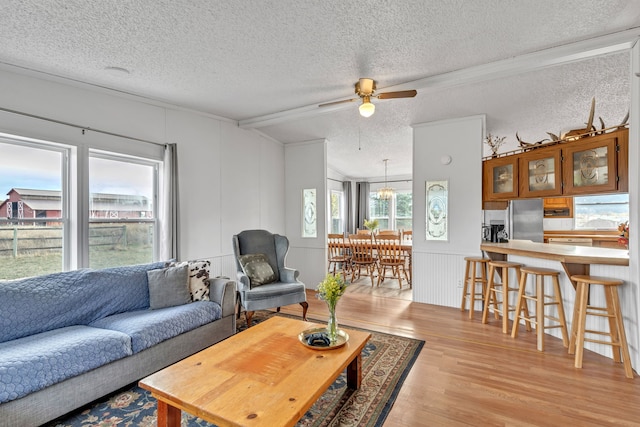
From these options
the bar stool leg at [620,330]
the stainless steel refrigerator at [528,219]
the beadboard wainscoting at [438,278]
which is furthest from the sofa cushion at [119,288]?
the stainless steel refrigerator at [528,219]

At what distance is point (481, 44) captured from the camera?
245cm

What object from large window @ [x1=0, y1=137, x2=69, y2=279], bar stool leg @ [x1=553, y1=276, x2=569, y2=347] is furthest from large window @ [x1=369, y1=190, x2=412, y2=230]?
large window @ [x1=0, y1=137, x2=69, y2=279]

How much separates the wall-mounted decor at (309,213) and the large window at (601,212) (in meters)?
5.15

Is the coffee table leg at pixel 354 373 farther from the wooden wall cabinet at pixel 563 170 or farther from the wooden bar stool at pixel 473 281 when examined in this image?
the wooden wall cabinet at pixel 563 170

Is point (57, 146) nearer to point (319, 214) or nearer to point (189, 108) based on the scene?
point (189, 108)

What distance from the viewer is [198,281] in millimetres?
3059

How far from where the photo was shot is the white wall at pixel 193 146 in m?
2.75

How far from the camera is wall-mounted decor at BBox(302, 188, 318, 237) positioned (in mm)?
5330

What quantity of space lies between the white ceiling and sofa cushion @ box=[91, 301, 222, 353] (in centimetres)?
221

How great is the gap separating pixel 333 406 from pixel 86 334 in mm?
1815

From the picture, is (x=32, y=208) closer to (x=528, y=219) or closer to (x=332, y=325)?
(x=332, y=325)

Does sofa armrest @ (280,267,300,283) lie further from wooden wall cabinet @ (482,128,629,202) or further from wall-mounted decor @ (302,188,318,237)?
wooden wall cabinet @ (482,128,629,202)

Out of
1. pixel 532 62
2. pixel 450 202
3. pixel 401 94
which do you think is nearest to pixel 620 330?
pixel 450 202

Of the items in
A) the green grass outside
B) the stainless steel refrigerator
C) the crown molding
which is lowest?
the green grass outside
